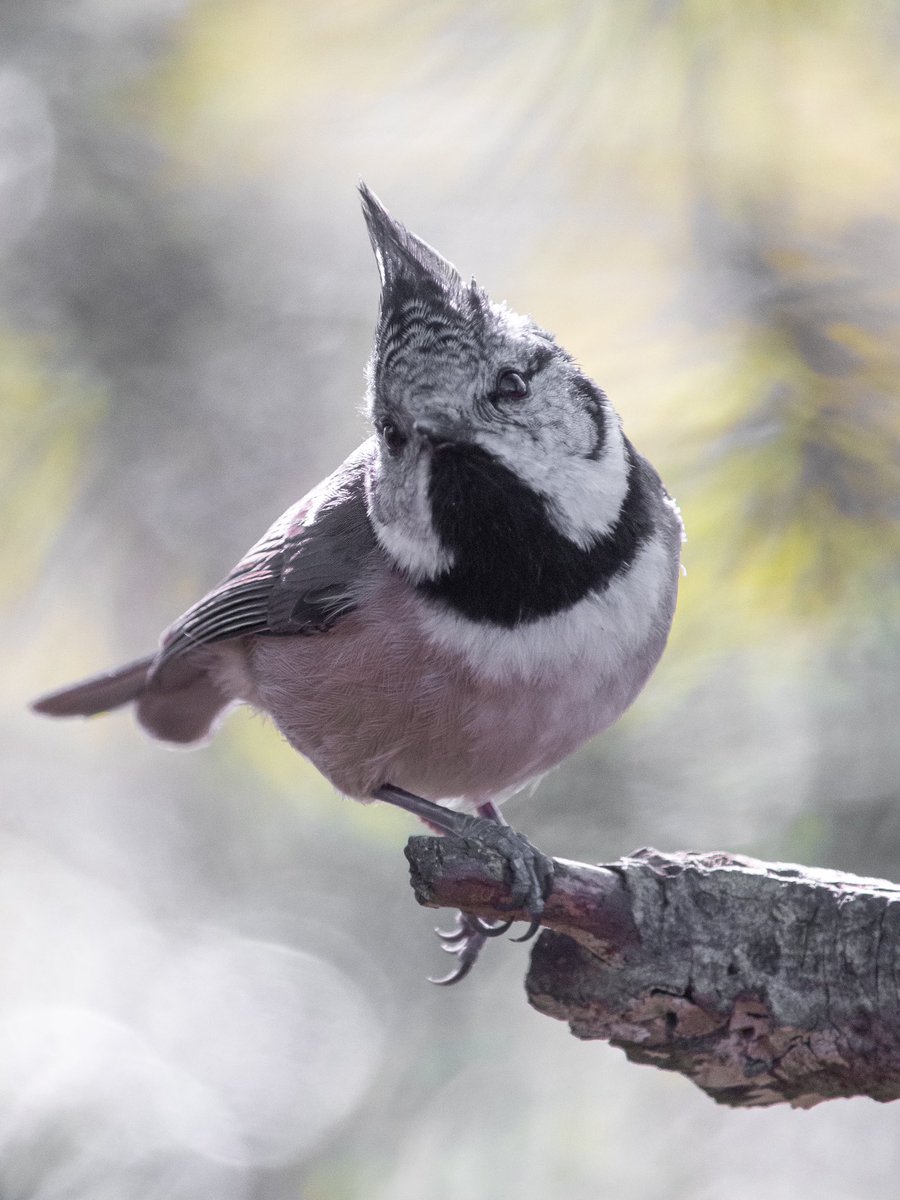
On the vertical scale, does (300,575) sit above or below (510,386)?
below

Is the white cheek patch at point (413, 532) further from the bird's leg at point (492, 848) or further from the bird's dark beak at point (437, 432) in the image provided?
the bird's leg at point (492, 848)

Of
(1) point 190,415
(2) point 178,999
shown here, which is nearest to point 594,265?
(1) point 190,415

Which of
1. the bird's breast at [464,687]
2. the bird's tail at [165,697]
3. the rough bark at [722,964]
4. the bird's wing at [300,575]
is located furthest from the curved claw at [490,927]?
the bird's tail at [165,697]

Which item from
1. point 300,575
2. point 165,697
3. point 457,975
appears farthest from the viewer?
point 165,697

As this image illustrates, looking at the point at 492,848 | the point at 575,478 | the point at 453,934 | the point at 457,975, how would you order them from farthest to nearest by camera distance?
1. the point at 453,934
2. the point at 457,975
3. the point at 575,478
4. the point at 492,848

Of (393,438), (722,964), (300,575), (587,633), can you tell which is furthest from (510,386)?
(722,964)

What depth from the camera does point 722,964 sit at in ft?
6.10

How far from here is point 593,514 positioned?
2.15 m

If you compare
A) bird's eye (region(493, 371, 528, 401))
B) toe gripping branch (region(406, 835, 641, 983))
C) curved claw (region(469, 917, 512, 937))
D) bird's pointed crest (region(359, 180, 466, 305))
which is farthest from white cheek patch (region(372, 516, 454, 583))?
curved claw (region(469, 917, 512, 937))

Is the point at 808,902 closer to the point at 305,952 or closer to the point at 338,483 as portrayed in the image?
the point at 338,483

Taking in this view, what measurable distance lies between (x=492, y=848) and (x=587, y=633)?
1.55ft

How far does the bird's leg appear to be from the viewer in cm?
181

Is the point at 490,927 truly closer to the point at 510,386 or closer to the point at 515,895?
the point at 515,895

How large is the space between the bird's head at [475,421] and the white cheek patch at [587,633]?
0.09 metres
